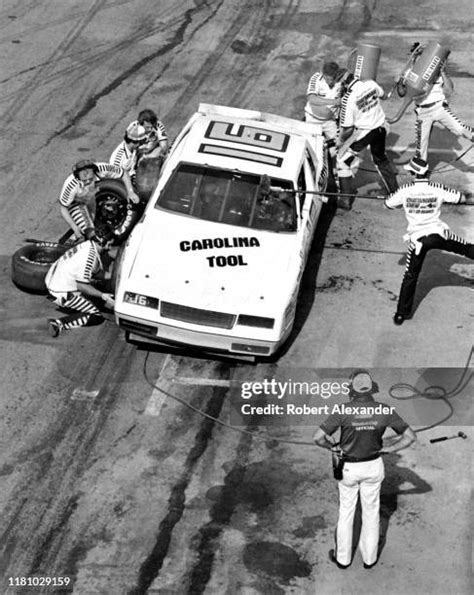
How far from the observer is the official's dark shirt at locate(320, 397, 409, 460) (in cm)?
794

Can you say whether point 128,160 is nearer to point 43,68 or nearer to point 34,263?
point 34,263

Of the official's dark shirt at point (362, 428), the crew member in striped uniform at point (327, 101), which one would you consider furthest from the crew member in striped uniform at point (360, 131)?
the official's dark shirt at point (362, 428)

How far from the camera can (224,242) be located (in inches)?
440

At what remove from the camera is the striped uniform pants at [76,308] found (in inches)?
449

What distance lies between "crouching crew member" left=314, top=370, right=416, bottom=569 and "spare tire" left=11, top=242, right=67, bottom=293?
485cm

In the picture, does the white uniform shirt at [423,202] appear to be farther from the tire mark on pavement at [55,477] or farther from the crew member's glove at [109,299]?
the tire mark on pavement at [55,477]

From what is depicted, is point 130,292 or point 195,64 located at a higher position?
point 130,292

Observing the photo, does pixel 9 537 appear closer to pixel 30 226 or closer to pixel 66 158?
pixel 30 226

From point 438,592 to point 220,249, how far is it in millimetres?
4360

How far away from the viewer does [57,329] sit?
11.3 m

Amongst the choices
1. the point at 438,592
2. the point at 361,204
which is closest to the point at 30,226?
the point at 361,204

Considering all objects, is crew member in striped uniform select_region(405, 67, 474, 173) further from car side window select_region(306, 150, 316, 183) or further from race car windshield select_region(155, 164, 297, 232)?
race car windshield select_region(155, 164, 297, 232)

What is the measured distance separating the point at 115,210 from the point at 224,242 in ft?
7.82

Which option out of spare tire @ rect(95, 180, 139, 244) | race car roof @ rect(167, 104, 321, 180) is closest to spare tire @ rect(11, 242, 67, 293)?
spare tire @ rect(95, 180, 139, 244)
